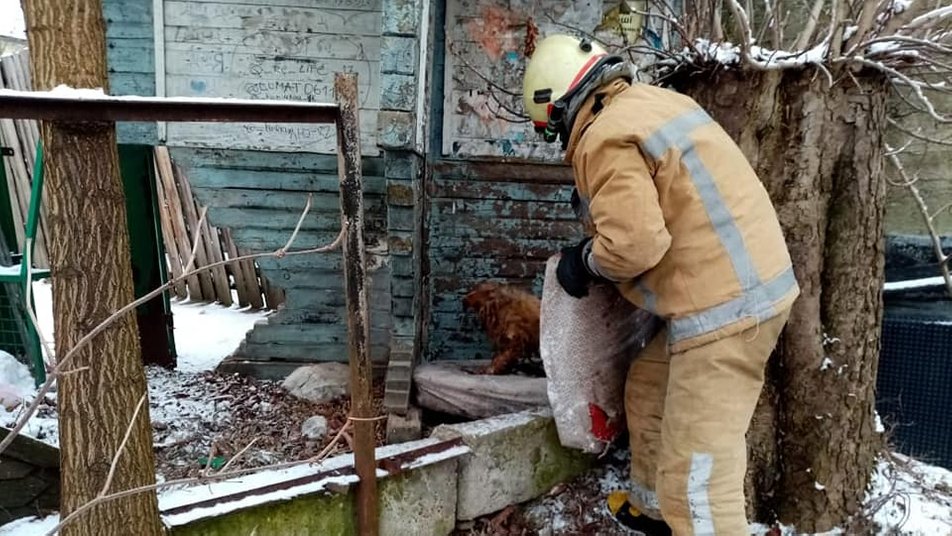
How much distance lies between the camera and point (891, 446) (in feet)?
11.9

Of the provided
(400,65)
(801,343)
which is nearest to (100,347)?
(400,65)

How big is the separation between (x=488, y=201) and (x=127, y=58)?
9.20 ft

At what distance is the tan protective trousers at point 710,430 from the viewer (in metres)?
2.42

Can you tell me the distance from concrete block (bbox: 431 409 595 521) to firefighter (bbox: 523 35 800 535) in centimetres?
87

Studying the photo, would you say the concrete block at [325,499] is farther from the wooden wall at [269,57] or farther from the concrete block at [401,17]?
the wooden wall at [269,57]

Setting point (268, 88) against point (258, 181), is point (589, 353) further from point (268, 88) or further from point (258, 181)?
point (268, 88)

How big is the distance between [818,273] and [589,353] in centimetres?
108

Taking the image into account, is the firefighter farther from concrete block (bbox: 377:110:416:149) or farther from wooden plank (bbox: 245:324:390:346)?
wooden plank (bbox: 245:324:390:346)

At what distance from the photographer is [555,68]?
2627 mm

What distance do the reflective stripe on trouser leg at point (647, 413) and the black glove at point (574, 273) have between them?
0.39m

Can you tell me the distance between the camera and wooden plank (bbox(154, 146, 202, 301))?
6613 millimetres

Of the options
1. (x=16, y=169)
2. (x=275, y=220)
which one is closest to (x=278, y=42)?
(x=275, y=220)

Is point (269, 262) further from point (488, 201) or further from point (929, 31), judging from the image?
point (929, 31)

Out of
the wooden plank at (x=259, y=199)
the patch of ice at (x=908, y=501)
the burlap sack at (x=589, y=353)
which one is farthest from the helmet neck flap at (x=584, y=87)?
the wooden plank at (x=259, y=199)
